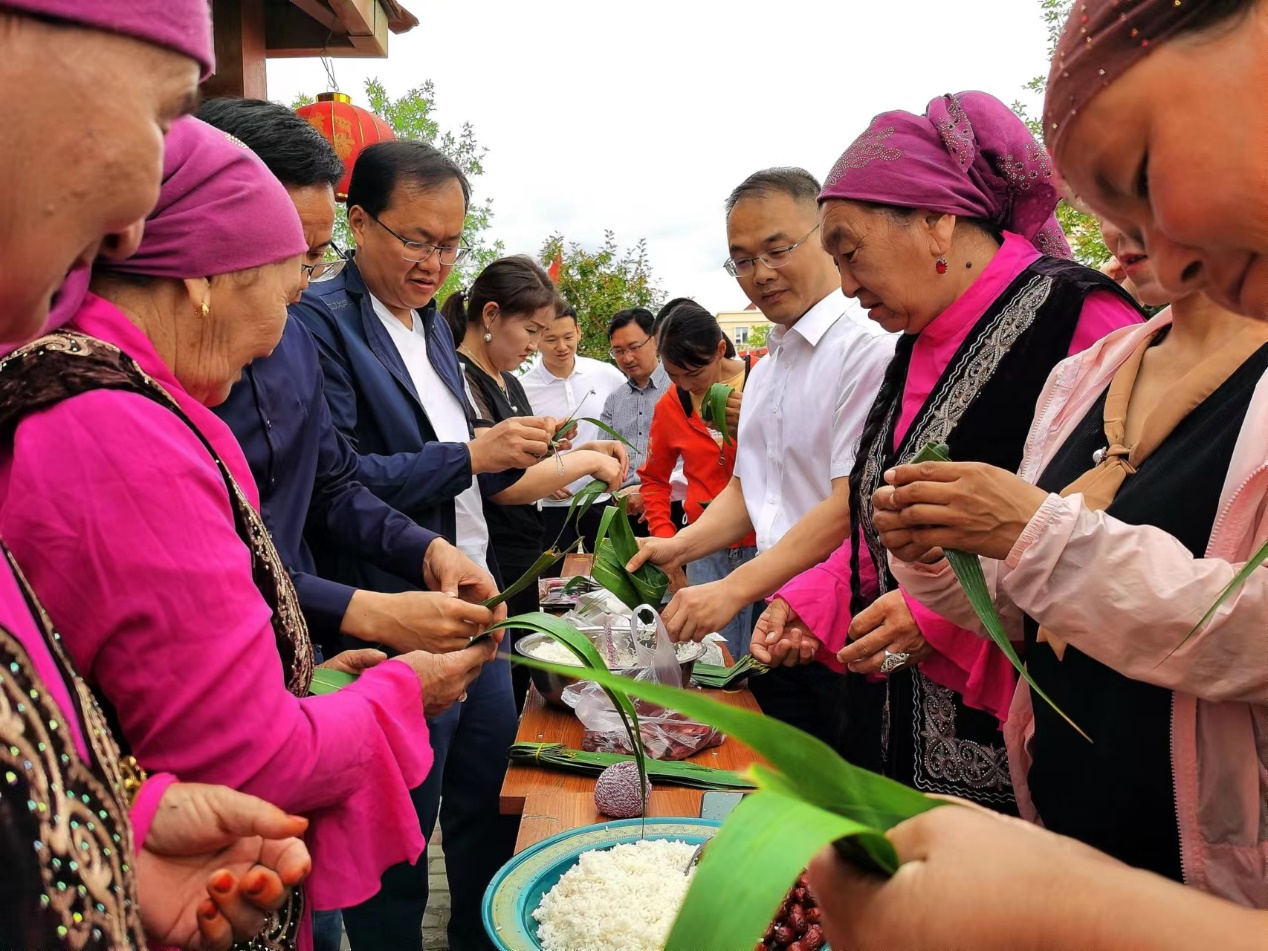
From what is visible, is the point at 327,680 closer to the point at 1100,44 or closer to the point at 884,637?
the point at 884,637

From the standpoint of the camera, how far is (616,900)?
5.38 ft

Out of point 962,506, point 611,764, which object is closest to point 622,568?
point 611,764

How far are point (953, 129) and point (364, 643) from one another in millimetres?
2128

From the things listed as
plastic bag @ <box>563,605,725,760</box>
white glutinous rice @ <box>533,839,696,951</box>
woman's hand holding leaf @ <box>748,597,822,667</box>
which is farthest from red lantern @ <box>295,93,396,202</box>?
white glutinous rice @ <box>533,839,696,951</box>

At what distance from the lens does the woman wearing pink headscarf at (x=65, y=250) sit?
0.75 m

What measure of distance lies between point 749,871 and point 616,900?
1048mm

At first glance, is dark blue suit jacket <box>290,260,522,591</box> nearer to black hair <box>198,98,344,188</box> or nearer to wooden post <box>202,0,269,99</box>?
black hair <box>198,98,344,188</box>

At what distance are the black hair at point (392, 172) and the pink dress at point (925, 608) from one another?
5.62ft

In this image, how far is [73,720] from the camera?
90 centimetres

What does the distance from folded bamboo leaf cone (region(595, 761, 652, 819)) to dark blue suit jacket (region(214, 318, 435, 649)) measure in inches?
29.3

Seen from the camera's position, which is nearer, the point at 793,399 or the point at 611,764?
the point at 611,764

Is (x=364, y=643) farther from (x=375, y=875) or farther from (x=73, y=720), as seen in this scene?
(x=73, y=720)

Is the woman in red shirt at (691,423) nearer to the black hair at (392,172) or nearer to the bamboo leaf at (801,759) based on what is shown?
the black hair at (392,172)

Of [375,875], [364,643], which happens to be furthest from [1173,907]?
[364,643]
